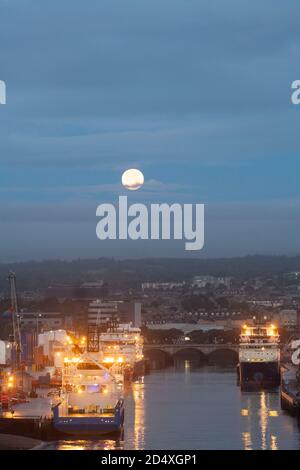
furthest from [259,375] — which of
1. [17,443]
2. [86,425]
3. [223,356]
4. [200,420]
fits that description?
[223,356]

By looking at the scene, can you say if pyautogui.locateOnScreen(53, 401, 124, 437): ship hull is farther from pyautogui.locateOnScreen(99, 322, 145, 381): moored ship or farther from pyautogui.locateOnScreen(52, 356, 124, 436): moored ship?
pyautogui.locateOnScreen(99, 322, 145, 381): moored ship

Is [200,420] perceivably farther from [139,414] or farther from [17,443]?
[17,443]

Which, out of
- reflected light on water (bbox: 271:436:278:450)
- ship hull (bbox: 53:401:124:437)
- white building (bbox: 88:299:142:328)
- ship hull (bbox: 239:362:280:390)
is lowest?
reflected light on water (bbox: 271:436:278:450)

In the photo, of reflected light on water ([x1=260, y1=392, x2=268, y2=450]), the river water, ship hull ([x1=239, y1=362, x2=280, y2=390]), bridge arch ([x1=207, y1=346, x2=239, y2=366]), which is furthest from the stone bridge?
reflected light on water ([x1=260, y1=392, x2=268, y2=450])

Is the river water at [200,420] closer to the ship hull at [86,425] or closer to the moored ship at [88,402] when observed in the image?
the ship hull at [86,425]

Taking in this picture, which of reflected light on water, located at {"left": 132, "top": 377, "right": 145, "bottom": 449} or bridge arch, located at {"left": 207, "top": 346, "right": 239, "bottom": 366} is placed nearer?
reflected light on water, located at {"left": 132, "top": 377, "right": 145, "bottom": 449}

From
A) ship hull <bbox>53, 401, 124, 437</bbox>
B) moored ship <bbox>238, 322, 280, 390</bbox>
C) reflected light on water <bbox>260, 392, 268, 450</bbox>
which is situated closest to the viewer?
reflected light on water <bbox>260, 392, 268, 450</bbox>

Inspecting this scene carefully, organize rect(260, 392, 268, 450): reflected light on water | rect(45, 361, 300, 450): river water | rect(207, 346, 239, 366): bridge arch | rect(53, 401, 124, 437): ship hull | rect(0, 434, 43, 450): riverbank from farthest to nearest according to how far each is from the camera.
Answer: rect(207, 346, 239, 366): bridge arch
rect(53, 401, 124, 437): ship hull
rect(260, 392, 268, 450): reflected light on water
rect(45, 361, 300, 450): river water
rect(0, 434, 43, 450): riverbank

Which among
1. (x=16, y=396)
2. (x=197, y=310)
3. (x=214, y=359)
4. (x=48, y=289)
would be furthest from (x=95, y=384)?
(x=197, y=310)
